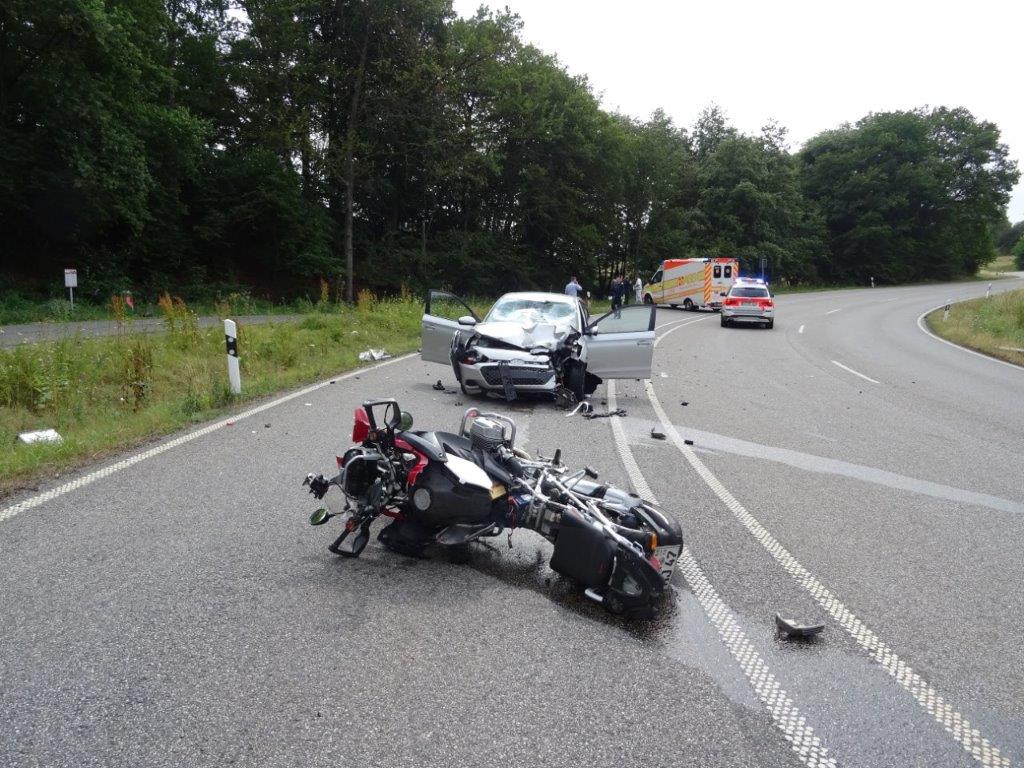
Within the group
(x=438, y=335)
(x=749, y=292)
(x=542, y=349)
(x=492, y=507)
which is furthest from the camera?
(x=749, y=292)

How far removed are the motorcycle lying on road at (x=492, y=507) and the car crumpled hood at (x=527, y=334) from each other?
5.02 meters

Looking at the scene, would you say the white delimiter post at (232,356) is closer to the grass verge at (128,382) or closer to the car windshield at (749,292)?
the grass verge at (128,382)

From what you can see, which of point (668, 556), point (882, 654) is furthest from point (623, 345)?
point (882, 654)

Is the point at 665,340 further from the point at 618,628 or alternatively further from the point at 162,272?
the point at 162,272

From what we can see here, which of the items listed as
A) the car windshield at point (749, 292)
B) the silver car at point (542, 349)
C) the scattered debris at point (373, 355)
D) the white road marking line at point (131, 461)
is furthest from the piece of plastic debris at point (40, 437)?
the car windshield at point (749, 292)

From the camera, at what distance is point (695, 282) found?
117ft

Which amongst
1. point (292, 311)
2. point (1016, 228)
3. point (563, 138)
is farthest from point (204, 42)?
point (1016, 228)

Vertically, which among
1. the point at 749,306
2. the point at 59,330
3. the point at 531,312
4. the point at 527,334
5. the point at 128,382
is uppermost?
the point at 531,312

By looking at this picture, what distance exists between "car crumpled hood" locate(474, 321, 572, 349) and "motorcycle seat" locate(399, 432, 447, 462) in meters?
5.22

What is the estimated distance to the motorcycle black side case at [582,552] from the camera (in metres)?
3.51

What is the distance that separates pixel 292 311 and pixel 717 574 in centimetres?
2301

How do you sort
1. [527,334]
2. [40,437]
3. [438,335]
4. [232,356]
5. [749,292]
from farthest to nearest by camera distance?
[749,292] → [438,335] → [527,334] → [232,356] → [40,437]

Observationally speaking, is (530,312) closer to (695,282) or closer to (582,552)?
(582,552)

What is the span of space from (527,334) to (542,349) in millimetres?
451
